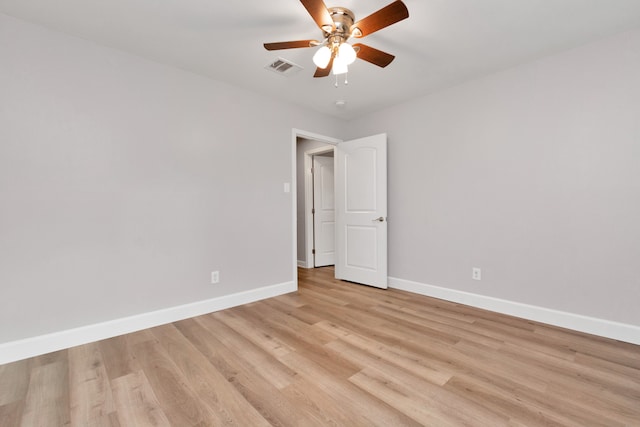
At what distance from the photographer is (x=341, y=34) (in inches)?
76.0

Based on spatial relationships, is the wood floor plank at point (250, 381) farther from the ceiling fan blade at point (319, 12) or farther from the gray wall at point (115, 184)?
the ceiling fan blade at point (319, 12)

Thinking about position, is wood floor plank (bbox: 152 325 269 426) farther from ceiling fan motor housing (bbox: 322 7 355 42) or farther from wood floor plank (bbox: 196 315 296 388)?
ceiling fan motor housing (bbox: 322 7 355 42)

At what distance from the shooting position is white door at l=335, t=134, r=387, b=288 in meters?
3.69

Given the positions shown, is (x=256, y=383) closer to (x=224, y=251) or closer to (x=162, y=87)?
(x=224, y=251)

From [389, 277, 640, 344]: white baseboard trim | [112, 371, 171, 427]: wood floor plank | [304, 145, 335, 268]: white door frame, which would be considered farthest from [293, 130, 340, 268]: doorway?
[112, 371, 171, 427]: wood floor plank

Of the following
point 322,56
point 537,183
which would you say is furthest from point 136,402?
point 537,183

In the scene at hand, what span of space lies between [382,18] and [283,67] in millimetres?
1279

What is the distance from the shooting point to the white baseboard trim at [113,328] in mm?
2010

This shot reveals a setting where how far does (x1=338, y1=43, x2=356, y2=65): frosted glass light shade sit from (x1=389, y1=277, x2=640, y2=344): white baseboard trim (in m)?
2.68

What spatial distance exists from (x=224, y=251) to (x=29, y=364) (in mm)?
1596

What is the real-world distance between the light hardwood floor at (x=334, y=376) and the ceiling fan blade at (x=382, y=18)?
214cm

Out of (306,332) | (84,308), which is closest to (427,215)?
Result: (306,332)

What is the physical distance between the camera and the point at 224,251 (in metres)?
3.03

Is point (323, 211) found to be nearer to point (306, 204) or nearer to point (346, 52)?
point (306, 204)
